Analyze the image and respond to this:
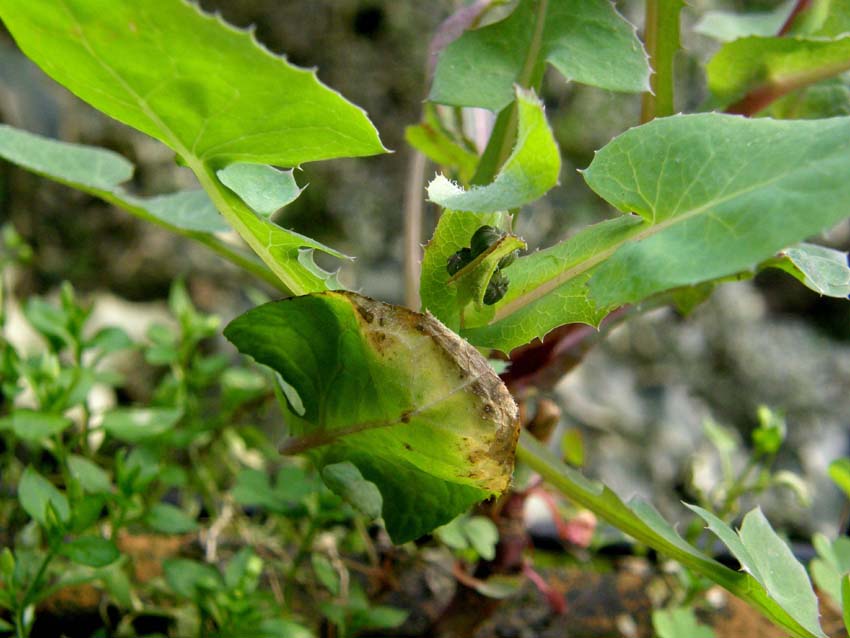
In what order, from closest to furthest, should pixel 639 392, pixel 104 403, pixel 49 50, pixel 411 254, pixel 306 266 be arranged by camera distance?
1. pixel 49 50
2. pixel 306 266
3. pixel 411 254
4. pixel 104 403
5. pixel 639 392

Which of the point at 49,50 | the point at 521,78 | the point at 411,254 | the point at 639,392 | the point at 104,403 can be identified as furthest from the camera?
the point at 639,392

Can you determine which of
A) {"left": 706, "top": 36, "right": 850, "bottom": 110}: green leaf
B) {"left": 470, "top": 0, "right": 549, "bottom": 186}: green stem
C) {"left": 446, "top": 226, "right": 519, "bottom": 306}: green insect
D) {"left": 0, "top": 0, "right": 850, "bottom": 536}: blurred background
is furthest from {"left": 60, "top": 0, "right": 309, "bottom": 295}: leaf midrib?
{"left": 0, "top": 0, "right": 850, "bottom": 536}: blurred background

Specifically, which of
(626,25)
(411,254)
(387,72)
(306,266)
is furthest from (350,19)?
(306,266)

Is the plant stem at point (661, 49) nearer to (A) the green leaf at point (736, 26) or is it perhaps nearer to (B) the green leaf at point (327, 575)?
(A) the green leaf at point (736, 26)

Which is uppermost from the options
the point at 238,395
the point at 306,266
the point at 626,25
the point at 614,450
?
the point at 626,25

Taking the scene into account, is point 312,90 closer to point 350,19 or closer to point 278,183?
point 278,183

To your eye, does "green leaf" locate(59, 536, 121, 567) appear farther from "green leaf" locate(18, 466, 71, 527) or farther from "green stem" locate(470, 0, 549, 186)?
"green stem" locate(470, 0, 549, 186)
